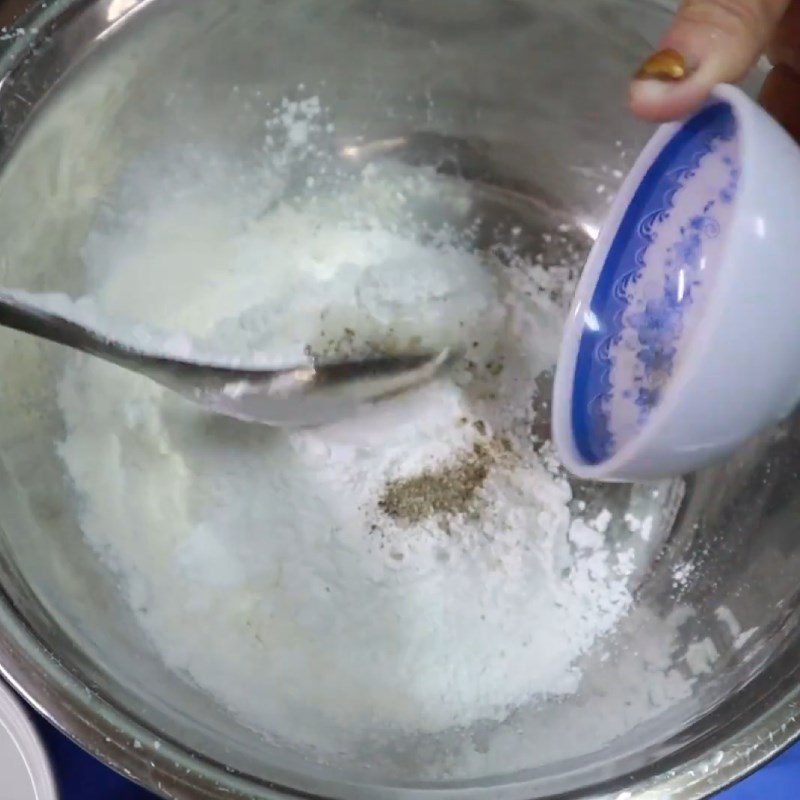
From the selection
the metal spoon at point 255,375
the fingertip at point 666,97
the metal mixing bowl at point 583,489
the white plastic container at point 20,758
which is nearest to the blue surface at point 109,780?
the white plastic container at point 20,758

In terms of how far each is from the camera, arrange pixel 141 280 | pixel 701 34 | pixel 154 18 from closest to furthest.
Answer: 1. pixel 701 34
2. pixel 154 18
3. pixel 141 280

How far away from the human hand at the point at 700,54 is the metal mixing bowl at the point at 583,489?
12 centimetres

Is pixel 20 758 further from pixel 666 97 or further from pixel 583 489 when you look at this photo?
pixel 666 97

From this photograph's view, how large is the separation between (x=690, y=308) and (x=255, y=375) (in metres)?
0.30

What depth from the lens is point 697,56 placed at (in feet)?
1.28

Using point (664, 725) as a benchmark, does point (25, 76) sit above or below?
above

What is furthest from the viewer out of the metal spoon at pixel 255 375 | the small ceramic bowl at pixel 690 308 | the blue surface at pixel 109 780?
the blue surface at pixel 109 780

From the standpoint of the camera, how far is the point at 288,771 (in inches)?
16.0

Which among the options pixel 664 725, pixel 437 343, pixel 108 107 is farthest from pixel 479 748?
pixel 108 107

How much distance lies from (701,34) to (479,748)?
0.40 metres

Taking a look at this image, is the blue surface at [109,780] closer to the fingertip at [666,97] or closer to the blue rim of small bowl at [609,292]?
the blue rim of small bowl at [609,292]

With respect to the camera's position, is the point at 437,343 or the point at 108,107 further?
the point at 437,343

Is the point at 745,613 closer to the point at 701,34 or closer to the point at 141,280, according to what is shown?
the point at 701,34

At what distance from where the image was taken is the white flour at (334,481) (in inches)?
20.8
